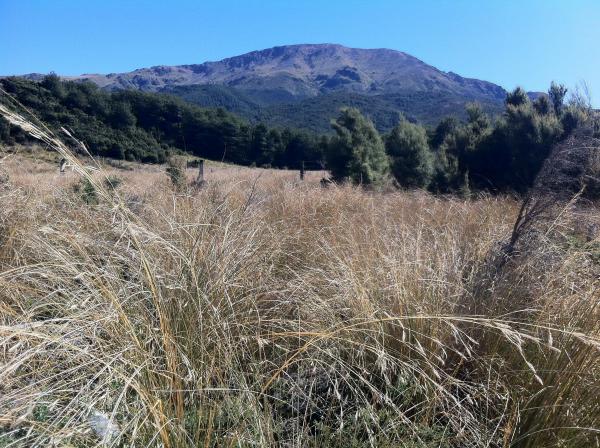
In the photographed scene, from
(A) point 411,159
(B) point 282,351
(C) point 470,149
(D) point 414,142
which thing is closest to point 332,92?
(D) point 414,142

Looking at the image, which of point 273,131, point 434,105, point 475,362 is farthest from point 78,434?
point 434,105

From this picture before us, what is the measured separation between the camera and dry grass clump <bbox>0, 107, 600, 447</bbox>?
1.63 meters

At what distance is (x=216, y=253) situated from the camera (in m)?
2.55

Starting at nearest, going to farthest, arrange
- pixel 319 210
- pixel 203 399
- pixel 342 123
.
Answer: pixel 203 399 < pixel 319 210 < pixel 342 123

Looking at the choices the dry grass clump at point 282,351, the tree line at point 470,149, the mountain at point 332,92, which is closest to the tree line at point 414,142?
the tree line at point 470,149

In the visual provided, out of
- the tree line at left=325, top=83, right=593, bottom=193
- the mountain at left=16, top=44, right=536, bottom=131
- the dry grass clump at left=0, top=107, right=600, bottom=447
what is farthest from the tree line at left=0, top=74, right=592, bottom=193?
the mountain at left=16, top=44, right=536, bottom=131

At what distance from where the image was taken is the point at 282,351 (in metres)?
2.45

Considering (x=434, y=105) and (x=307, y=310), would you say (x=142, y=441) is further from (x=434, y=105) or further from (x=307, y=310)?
(x=434, y=105)

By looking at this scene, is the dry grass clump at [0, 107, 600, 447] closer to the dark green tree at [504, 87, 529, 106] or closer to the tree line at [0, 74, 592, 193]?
the tree line at [0, 74, 592, 193]

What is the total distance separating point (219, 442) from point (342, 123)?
16938 millimetres

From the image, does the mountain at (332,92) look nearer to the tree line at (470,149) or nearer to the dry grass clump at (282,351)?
the tree line at (470,149)

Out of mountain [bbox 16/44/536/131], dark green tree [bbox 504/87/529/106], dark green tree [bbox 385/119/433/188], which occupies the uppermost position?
mountain [bbox 16/44/536/131]

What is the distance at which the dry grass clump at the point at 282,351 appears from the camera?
5.35 ft

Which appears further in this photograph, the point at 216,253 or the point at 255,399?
the point at 216,253
